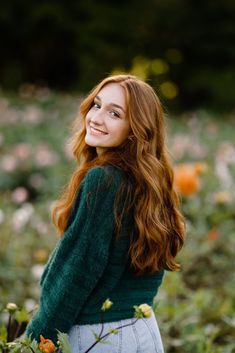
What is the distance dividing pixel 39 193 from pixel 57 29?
35.2 feet

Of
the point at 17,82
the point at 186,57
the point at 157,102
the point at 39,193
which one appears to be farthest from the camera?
the point at 186,57

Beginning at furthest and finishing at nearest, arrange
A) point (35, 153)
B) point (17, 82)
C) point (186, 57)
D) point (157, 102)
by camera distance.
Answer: point (186, 57) → point (17, 82) → point (35, 153) → point (157, 102)

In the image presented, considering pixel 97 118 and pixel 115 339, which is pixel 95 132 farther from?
pixel 115 339

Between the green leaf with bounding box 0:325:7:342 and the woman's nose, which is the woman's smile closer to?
the woman's nose

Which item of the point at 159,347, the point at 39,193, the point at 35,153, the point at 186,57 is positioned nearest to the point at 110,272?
the point at 159,347

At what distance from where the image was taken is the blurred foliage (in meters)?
15.7

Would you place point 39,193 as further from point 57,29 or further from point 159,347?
point 57,29

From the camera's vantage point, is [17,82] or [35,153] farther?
[17,82]

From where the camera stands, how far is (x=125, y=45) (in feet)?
54.3

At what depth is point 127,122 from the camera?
1989mm

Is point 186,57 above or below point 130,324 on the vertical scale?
above

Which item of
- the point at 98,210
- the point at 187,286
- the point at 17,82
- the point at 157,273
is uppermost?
the point at 17,82

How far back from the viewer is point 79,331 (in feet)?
6.43

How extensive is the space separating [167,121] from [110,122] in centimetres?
799
